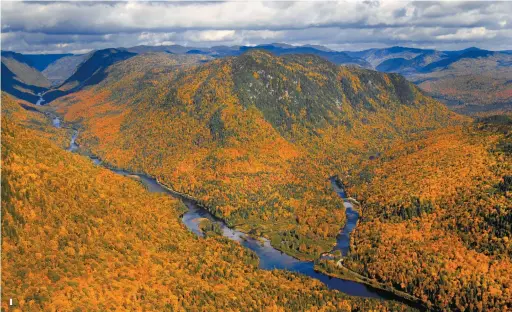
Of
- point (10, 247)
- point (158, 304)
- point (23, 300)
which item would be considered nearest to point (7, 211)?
point (10, 247)

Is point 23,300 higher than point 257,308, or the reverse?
point 23,300

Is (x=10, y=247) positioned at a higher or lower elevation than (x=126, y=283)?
higher

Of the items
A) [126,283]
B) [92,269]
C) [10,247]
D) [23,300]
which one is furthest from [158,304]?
[10,247]

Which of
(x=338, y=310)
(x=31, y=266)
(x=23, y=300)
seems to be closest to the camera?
(x=23, y=300)

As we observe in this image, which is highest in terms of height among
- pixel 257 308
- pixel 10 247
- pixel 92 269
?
pixel 10 247

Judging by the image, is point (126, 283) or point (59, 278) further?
point (126, 283)

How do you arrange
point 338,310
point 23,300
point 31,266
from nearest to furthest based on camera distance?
1. point 23,300
2. point 31,266
3. point 338,310

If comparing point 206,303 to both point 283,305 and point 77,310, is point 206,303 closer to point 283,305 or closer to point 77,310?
point 283,305

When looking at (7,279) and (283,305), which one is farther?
(283,305)

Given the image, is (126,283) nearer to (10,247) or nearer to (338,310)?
(10,247)
